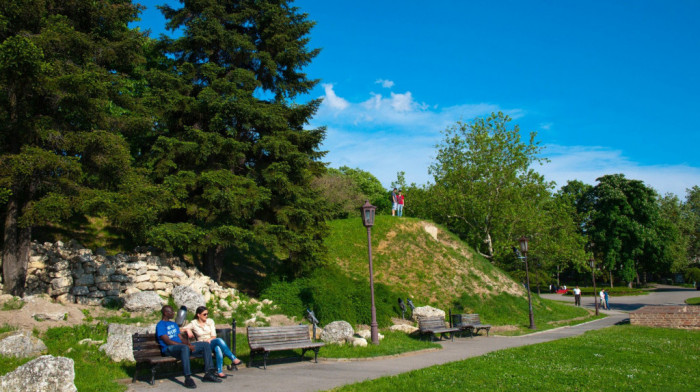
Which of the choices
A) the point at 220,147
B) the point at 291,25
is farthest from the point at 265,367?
the point at 291,25

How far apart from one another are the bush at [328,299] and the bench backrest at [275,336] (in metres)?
5.01

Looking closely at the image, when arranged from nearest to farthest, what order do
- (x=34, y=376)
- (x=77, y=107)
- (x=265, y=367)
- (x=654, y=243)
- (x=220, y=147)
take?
(x=34, y=376) < (x=265, y=367) < (x=77, y=107) < (x=220, y=147) < (x=654, y=243)

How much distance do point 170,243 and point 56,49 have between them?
6892 millimetres

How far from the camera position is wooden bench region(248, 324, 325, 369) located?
9.51 metres

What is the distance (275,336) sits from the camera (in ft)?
32.8

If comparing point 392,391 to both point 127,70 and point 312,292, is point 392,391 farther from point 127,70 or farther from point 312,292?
point 127,70

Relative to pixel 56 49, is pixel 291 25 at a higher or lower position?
higher

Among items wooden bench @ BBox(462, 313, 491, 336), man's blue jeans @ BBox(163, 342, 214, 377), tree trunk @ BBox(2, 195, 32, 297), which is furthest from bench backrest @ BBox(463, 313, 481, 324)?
tree trunk @ BBox(2, 195, 32, 297)

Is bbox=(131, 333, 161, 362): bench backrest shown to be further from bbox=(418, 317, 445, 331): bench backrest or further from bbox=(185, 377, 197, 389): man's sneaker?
bbox=(418, 317, 445, 331): bench backrest

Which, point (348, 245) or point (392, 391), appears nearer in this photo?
point (392, 391)

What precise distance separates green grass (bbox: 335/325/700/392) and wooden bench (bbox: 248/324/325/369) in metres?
2.85

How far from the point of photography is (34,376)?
20.8 ft

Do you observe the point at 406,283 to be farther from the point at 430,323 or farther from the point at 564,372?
the point at 564,372

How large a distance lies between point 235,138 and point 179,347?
11.2 meters
